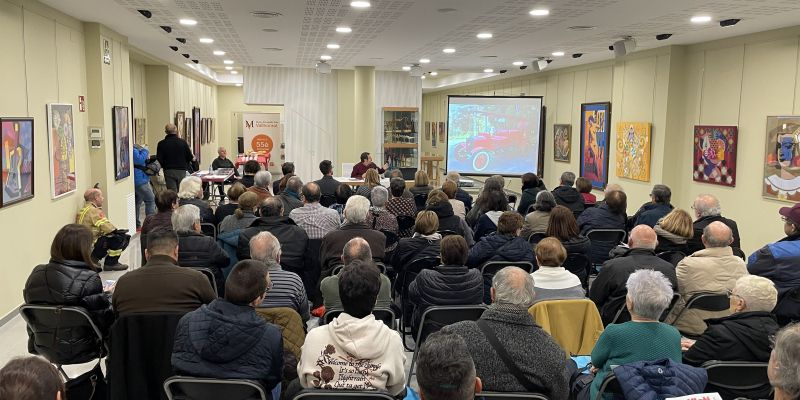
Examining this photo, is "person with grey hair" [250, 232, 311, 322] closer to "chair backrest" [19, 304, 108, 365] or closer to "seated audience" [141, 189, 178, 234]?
"chair backrest" [19, 304, 108, 365]

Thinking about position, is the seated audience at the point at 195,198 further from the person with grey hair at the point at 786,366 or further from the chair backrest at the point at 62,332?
the person with grey hair at the point at 786,366

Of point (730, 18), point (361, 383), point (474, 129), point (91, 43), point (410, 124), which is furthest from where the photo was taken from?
point (410, 124)

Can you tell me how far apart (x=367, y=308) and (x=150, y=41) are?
30.0 ft

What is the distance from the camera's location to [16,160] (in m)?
5.96

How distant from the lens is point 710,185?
9469 millimetres

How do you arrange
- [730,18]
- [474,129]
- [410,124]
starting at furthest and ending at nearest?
[410,124]
[474,129]
[730,18]

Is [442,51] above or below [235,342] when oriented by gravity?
above

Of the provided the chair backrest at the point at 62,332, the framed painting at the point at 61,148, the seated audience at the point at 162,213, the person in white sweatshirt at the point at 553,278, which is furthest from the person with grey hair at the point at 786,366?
the framed painting at the point at 61,148

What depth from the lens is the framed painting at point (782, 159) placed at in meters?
7.68

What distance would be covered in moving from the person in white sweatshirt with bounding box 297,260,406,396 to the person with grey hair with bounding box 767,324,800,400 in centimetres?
138

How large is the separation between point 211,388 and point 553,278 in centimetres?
210

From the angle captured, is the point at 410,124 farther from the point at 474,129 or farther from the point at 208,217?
the point at 208,217

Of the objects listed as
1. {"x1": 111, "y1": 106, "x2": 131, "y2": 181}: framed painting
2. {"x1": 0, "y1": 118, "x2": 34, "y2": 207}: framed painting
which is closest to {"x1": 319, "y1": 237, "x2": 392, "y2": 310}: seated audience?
{"x1": 0, "y1": 118, "x2": 34, "y2": 207}: framed painting

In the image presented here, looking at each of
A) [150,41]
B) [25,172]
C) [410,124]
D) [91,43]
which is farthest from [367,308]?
[410,124]
